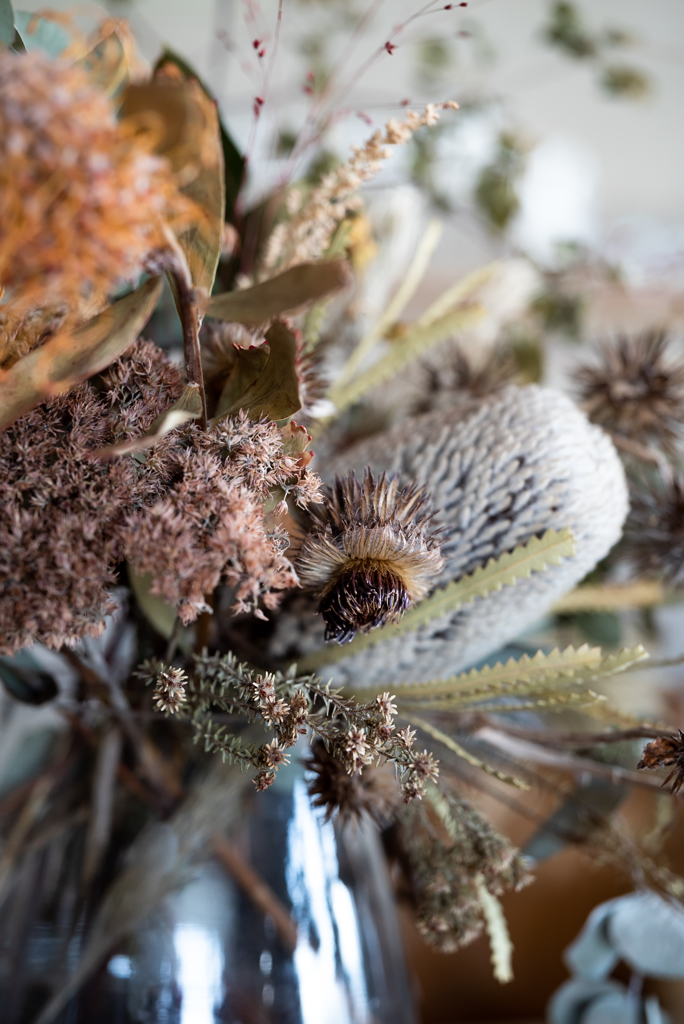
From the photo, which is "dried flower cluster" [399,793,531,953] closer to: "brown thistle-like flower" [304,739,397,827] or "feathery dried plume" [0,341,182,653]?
"brown thistle-like flower" [304,739,397,827]

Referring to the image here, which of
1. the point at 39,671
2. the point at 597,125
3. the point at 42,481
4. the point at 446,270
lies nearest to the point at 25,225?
the point at 42,481

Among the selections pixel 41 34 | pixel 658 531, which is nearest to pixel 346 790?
pixel 658 531

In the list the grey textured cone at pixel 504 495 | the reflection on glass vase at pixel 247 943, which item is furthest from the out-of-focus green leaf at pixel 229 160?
the reflection on glass vase at pixel 247 943

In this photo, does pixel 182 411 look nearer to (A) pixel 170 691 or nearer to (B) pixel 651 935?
(A) pixel 170 691

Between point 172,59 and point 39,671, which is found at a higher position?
point 172,59

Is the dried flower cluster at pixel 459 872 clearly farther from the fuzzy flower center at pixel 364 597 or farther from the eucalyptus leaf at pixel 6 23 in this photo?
the eucalyptus leaf at pixel 6 23

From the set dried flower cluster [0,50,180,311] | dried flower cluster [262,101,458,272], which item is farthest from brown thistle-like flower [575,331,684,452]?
dried flower cluster [0,50,180,311]

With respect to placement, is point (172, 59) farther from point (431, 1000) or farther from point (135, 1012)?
point (431, 1000)
